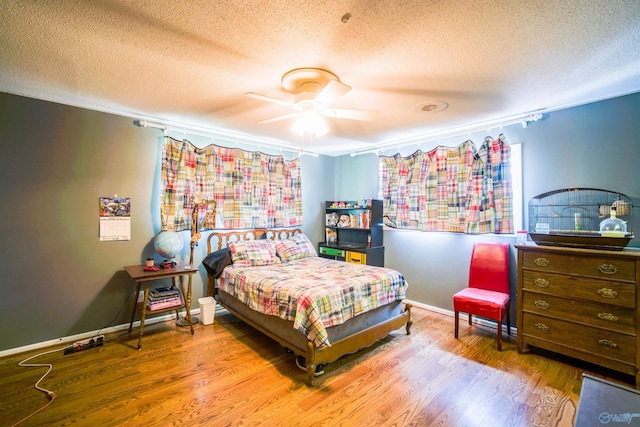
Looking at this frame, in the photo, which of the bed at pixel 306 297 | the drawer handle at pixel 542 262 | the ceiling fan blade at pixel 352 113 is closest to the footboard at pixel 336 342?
the bed at pixel 306 297

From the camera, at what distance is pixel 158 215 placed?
3447 mm

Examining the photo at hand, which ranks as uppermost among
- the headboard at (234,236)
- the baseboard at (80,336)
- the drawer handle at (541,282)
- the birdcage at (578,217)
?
the birdcage at (578,217)

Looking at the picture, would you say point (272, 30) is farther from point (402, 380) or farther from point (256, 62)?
point (402, 380)

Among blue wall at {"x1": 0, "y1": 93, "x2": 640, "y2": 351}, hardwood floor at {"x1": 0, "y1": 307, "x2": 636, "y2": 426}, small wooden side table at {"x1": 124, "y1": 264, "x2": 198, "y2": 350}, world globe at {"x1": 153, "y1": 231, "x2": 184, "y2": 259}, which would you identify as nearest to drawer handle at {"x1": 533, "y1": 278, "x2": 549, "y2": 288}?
hardwood floor at {"x1": 0, "y1": 307, "x2": 636, "y2": 426}

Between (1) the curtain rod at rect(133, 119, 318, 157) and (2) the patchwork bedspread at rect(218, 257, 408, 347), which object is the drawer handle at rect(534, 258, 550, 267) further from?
(1) the curtain rod at rect(133, 119, 318, 157)

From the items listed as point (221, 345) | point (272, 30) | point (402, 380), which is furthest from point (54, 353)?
point (272, 30)

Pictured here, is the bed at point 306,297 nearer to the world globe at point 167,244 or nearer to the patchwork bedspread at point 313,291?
the patchwork bedspread at point 313,291

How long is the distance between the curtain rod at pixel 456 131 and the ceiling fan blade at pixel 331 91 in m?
2.29

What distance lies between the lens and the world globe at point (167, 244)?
3.17 metres

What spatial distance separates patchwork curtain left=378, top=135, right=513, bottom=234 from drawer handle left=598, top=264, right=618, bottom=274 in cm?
95

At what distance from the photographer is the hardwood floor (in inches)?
73.3

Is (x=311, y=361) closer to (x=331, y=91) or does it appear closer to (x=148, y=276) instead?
(x=148, y=276)

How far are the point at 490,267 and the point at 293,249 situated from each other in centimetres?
252

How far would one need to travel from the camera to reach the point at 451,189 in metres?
3.70
